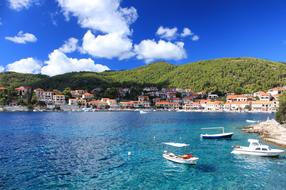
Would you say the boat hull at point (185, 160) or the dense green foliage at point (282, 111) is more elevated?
the dense green foliage at point (282, 111)

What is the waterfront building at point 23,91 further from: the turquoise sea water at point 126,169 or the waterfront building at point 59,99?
the turquoise sea water at point 126,169

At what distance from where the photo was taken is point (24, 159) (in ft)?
103

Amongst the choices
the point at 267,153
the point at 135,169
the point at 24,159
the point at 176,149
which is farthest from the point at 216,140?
the point at 24,159

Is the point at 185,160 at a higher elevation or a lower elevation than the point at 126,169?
higher

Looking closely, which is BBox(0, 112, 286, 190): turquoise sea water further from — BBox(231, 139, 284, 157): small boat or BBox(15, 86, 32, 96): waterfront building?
BBox(15, 86, 32, 96): waterfront building

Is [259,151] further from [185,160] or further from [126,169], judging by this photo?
[126,169]

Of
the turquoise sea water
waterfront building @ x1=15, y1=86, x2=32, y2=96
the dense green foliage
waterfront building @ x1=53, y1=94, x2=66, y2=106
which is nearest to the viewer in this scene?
the turquoise sea water

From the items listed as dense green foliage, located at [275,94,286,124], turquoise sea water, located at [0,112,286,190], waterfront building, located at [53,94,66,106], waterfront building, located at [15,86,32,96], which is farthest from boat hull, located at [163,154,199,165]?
waterfront building, located at [15,86,32,96]

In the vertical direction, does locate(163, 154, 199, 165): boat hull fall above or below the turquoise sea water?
A: above

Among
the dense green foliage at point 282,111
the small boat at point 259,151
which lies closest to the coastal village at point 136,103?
the dense green foliage at point 282,111

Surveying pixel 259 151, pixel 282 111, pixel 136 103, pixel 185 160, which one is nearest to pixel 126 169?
pixel 185 160

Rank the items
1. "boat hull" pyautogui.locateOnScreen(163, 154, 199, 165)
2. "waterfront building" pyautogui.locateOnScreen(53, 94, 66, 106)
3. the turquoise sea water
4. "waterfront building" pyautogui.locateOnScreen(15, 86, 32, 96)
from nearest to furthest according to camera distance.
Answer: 1. the turquoise sea water
2. "boat hull" pyautogui.locateOnScreen(163, 154, 199, 165)
3. "waterfront building" pyautogui.locateOnScreen(15, 86, 32, 96)
4. "waterfront building" pyautogui.locateOnScreen(53, 94, 66, 106)

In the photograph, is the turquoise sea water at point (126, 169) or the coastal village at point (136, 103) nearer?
the turquoise sea water at point (126, 169)

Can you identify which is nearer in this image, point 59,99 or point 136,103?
point 59,99
